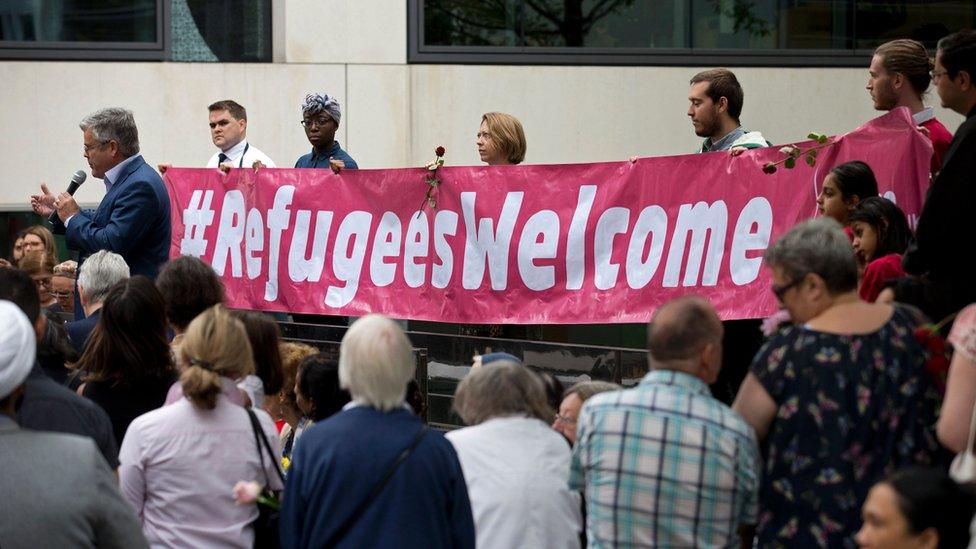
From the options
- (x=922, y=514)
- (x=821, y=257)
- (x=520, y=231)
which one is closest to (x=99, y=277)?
(x=520, y=231)

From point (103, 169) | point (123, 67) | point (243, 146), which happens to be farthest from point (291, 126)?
point (103, 169)

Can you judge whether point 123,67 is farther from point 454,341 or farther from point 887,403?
point 887,403

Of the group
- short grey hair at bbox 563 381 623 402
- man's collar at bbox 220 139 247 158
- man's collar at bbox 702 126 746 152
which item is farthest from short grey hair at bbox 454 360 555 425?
man's collar at bbox 220 139 247 158

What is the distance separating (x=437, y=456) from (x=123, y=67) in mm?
9651

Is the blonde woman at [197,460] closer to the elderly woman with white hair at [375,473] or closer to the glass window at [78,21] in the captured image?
the elderly woman with white hair at [375,473]

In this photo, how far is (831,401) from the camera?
420 cm

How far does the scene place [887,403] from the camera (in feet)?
13.9

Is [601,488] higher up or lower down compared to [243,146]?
lower down

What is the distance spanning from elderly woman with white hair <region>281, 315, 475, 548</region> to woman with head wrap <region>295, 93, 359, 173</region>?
4923 millimetres

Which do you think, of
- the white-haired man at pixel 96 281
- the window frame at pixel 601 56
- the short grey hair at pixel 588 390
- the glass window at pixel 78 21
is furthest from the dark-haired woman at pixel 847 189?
the glass window at pixel 78 21

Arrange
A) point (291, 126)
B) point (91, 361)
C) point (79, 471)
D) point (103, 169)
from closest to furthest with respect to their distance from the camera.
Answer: point (79, 471) → point (91, 361) → point (103, 169) → point (291, 126)

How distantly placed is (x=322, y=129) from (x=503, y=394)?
5032mm

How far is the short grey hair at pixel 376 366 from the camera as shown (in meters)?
4.45

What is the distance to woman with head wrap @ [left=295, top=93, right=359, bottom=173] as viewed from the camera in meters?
9.45
